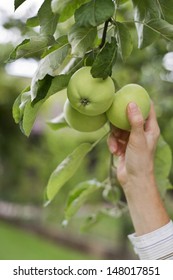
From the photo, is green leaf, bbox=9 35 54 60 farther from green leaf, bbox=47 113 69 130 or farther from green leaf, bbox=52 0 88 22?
green leaf, bbox=47 113 69 130

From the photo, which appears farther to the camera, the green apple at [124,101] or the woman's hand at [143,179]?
the woman's hand at [143,179]

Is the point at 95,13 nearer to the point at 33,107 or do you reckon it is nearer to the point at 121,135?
the point at 33,107

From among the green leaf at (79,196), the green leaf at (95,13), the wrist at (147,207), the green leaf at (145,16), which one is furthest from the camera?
the green leaf at (79,196)

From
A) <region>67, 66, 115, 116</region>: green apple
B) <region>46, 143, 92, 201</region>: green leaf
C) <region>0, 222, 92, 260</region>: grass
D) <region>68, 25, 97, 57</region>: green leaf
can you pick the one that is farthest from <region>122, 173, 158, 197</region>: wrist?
<region>0, 222, 92, 260</region>: grass

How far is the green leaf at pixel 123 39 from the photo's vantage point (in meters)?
0.82

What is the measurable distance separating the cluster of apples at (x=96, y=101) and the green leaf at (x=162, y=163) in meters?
0.21

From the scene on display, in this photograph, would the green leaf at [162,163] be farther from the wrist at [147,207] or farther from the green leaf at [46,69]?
the green leaf at [46,69]

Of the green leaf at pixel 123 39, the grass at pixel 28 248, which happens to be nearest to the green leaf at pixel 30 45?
the green leaf at pixel 123 39

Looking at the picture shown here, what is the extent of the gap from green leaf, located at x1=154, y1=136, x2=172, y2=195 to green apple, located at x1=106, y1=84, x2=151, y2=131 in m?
0.24

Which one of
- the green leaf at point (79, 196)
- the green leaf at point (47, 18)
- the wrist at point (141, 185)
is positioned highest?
the green leaf at point (47, 18)

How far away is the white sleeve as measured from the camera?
0.99m

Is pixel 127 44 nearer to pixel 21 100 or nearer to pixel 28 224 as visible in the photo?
pixel 21 100

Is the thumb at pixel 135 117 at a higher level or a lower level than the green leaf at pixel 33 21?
lower
